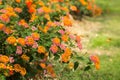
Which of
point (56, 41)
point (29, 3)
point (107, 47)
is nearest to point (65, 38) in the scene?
point (56, 41)

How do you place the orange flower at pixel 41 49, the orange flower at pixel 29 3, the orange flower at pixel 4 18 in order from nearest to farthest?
the orange flower at pixel 41 49 < the orange flower at pixel 4 18 < the orange flower at pixel 29 3

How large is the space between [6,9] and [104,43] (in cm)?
414

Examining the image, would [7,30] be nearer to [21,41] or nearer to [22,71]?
[21,41]

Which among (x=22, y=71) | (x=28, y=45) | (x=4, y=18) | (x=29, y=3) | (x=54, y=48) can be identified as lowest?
(x=22, y=71)

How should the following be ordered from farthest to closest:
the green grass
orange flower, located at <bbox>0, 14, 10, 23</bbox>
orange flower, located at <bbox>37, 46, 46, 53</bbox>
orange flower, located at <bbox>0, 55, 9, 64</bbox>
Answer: the green grass, orange flower, located at <bbox>0, 14, 10, 23</bbox>, orange flower, located at <bbox>37, 46, 46, 53</bbox>, orange flower, located at <bbox>0, 55, 9, 64</bbox>

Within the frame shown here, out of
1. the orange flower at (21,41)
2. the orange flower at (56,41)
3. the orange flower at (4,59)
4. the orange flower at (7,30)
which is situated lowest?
the orange flower at (56,41)

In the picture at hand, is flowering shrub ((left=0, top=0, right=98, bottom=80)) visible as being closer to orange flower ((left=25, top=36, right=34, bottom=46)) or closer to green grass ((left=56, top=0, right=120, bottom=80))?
orange flower ((left=25, top=36, right=34, bottom=46))

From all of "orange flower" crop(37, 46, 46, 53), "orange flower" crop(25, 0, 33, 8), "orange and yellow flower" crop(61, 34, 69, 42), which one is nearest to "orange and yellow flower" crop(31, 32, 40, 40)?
"orange flower" crop(37, 46, 46, 53)

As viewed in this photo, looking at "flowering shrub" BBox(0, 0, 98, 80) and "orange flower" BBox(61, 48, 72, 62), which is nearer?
"flowering shrub" BBox(0, 0, 98, 80)

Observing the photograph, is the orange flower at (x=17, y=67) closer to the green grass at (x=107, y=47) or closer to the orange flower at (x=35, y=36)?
the orange flower at (x=35, y=36)

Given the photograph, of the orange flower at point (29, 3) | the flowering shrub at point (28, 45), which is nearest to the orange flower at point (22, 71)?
the flowering shrub at point (28, 45)

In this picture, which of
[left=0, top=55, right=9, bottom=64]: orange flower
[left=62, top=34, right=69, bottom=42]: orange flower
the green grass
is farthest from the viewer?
the green grass

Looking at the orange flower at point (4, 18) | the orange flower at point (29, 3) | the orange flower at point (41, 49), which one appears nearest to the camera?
the orange flower at point (41, 49)

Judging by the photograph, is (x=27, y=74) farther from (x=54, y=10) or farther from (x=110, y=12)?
(x=110, y=12)
